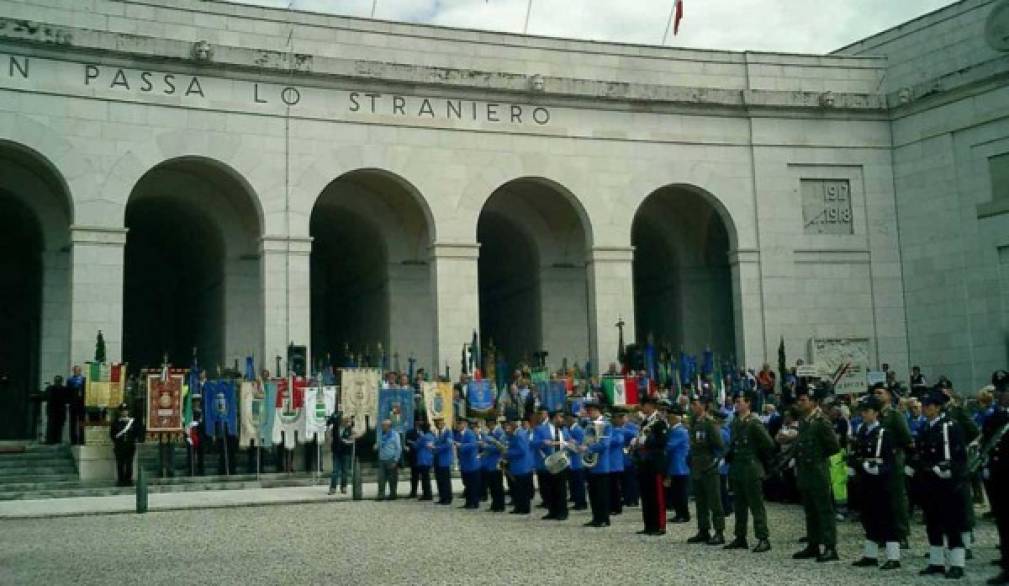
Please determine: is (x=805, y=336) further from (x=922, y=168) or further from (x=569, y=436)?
(x=569, y=436)

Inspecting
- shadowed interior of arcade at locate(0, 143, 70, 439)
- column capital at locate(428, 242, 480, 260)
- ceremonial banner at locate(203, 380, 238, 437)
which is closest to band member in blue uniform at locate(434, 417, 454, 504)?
ceremonial banner at locate(203, 380, 238, 437)

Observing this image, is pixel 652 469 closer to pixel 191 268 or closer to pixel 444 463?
pixel 444 463

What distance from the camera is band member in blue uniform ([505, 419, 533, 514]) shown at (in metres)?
18.0

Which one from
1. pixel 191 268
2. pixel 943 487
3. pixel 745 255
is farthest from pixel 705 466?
pixel 191 268

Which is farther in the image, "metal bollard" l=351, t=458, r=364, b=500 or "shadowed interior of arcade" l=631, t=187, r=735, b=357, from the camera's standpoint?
"shadowed interior of arcade" l=631, t=187, r=735, b=357

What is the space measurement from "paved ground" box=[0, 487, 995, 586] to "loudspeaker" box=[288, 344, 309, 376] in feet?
24.9

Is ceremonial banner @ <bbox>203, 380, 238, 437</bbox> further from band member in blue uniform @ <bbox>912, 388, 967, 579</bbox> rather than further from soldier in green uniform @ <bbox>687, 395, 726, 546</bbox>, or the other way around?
band member in blue uniform @ <bbox>912, 388, 967, 579</bbox>

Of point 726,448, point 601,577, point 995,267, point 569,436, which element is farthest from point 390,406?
point 995,267

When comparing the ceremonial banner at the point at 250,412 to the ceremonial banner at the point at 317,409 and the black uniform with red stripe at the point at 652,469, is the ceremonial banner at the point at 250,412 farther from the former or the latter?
the black uniform with red stripe at the point at 652,469

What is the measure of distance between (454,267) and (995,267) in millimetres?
14676

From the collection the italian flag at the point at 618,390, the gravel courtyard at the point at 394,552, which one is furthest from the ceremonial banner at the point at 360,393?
the gravel courtyard at the point at 394,552

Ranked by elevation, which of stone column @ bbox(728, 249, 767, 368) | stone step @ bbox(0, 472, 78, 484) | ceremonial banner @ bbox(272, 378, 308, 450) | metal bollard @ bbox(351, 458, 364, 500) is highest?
stone column @ bbox(728, 249, 767, 368)

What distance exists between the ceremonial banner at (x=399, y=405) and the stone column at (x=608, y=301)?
20.3 ft

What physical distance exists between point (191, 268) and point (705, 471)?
74.0 feet
